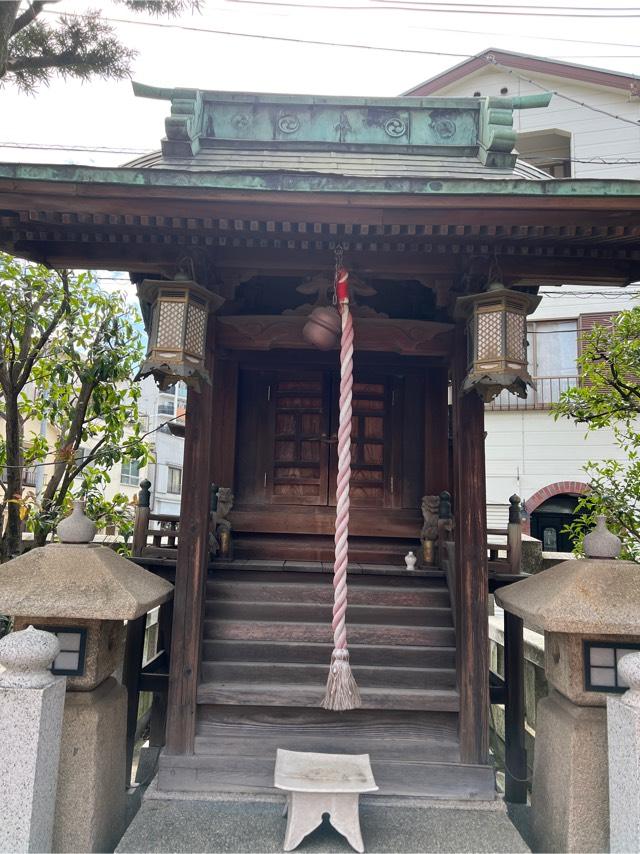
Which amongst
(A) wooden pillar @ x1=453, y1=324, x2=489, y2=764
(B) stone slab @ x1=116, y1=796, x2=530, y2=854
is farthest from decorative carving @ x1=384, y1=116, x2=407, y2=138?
(B) stone slab @ x1=116, y1=796, x2=530, y2=854

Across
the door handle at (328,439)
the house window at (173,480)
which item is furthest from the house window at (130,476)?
the door handle at (328,439)

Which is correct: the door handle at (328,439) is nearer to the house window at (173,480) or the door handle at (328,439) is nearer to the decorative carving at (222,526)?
the decorative carving at (222,526)

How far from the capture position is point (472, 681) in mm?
4324

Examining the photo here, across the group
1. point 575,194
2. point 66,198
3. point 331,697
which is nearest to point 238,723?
point 331,697

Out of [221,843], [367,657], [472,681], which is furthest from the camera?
[367,657]

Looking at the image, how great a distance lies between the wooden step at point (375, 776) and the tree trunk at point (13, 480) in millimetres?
Answer: 3386

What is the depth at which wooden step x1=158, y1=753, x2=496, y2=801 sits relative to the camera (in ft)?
13.7

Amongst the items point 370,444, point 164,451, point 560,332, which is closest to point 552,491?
point 560,332

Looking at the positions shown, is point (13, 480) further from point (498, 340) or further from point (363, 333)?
point (498, 340)

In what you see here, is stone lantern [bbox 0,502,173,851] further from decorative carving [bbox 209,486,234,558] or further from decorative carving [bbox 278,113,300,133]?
decorative carving [bbox 278,113,300,133]

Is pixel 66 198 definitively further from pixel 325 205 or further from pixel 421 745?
pixel 421 745

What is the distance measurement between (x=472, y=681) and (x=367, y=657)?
930mm

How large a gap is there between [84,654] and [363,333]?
3.36 m

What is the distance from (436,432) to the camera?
21.1 feet
